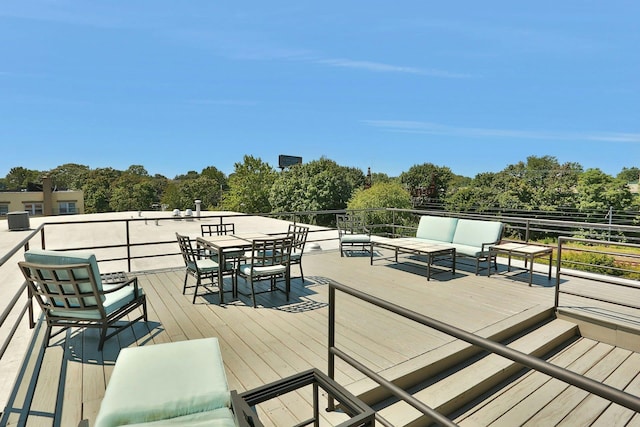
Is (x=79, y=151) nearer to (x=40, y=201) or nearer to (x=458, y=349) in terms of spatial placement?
(x=40, y=201)

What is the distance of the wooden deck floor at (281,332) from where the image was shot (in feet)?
7.40

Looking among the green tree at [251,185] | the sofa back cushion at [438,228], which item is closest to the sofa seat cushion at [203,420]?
the sofa back cushion at [438,228]

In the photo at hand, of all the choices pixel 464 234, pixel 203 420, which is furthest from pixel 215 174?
pixel 203 420

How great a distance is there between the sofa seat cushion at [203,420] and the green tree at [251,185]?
119ft

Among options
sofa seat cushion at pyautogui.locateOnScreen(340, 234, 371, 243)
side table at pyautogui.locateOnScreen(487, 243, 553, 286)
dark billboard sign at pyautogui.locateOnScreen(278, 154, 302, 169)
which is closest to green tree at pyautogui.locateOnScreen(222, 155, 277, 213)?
dark billboard sign at pyautogui.locateOnScreen(278, 154, 302, 169)

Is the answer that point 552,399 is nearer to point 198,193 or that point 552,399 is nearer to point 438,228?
point 438,228

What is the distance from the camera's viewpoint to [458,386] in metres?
2.56

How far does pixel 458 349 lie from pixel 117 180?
60.4 metres

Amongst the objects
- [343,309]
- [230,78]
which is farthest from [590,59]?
[343,309]

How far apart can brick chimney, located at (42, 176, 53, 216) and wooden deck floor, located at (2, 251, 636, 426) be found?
1839 inches

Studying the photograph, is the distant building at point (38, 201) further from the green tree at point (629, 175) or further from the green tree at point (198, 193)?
the green tree at point (629, 175)

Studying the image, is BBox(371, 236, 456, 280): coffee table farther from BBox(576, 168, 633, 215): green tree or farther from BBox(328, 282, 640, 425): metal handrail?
BBox(576, 168, 633, 215): green tree

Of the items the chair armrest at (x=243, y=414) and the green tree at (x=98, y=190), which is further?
the green tree at (x=98, y=190)

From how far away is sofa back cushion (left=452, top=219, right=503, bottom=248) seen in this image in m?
5.62
